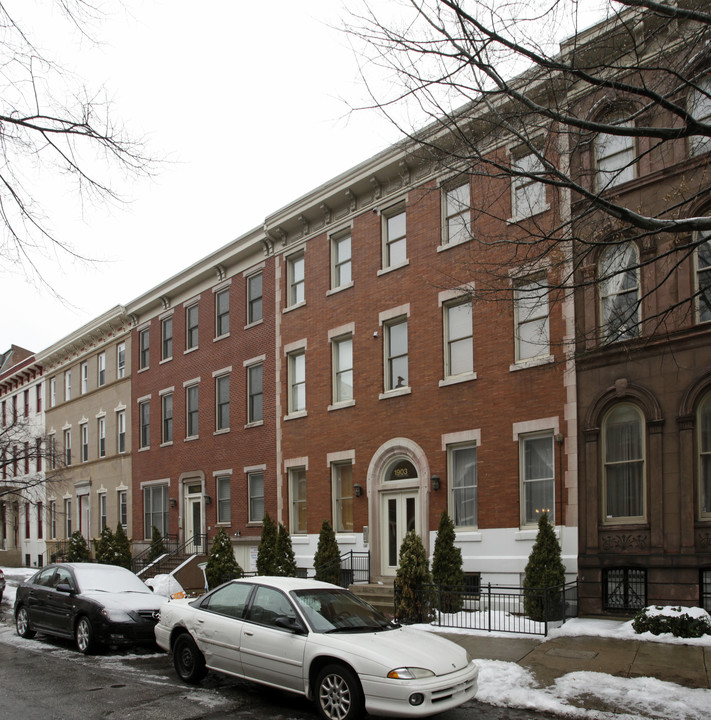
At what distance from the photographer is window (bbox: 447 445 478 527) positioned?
19531 millimetres

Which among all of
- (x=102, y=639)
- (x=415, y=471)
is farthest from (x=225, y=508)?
(x=102, y=639)

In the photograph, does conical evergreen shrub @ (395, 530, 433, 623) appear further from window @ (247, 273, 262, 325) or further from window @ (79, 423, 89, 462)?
window @ (79, 423, 89, 462)

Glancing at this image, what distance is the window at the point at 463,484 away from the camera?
19531 millimetres

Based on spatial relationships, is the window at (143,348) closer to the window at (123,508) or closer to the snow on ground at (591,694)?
the window at (123,508)

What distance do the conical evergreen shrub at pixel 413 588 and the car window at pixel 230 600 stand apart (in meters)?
6.05

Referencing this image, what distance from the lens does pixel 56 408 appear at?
43.7 m

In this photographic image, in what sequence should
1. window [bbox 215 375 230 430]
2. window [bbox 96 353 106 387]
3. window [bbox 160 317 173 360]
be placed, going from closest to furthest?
window [bbox 215 375 230 430] < window [bbox 160 317 173 360] < window [bbox 96 353 106 387]

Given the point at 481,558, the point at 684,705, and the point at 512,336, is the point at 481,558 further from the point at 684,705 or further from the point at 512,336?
the point at 684,705

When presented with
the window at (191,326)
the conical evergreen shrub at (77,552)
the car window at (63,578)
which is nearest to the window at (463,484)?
the car window at (63,578)

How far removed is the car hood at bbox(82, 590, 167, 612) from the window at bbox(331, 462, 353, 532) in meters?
8.99

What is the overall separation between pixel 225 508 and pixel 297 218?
418 inches

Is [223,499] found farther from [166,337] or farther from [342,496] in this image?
[166,337]

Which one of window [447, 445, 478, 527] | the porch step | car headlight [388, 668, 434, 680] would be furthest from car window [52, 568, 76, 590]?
window [447, 445, 478, 527]

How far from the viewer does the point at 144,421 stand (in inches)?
1369
